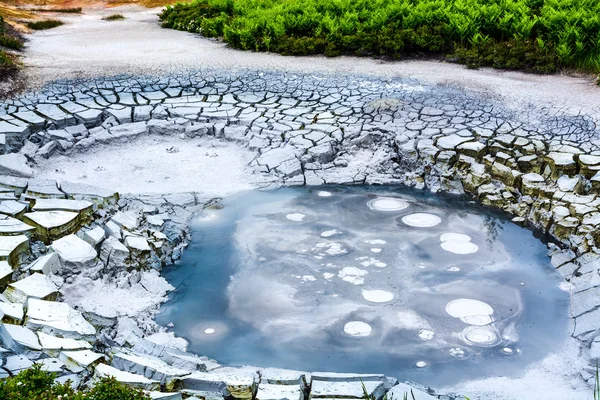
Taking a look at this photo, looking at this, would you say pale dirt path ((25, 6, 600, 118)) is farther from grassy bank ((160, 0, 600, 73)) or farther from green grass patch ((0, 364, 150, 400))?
green grass patch ((0, 364, 150, 400))

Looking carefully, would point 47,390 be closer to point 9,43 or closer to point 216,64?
point 216,64

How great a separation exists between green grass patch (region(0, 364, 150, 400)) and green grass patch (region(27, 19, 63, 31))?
→ 14.6 meters

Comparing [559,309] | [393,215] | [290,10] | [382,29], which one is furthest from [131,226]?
[290,10]

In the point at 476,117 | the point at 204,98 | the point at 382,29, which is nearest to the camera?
the point at 476,117

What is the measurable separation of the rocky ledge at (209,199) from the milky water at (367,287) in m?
0.27

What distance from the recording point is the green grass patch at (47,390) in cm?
315

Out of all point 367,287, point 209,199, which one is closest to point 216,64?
point 209,199

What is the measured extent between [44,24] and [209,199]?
11.6 meters

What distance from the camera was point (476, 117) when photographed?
8.54 m

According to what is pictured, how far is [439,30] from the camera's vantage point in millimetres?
11562

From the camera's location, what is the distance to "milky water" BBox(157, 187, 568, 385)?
503 cm

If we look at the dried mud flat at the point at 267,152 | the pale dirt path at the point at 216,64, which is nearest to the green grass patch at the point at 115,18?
the pale dirt path at the point at 216,64

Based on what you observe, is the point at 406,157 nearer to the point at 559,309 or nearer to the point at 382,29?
the point at 559,309

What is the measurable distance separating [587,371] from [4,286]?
14.5ft
